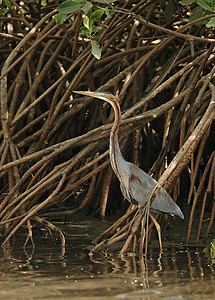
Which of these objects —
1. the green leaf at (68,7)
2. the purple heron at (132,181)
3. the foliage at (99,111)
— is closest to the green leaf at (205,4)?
the foliage at (99,111)

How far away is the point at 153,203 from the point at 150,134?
1397mm

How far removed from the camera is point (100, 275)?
12.0ft

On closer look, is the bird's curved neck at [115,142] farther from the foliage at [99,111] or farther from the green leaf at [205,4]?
the green leaf at [205,4]

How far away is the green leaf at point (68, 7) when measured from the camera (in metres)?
4.11

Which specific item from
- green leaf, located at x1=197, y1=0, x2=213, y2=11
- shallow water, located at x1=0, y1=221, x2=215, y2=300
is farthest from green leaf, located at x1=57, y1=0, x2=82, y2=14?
shallow water, located at x1=0, y1=221, x2=215, y2=300

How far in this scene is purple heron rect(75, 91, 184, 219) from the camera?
458 centimetres

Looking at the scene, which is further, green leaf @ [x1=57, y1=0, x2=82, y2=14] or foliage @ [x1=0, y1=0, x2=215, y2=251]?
foliage @ [x1=0, y1=0, x2=215, y2=251]

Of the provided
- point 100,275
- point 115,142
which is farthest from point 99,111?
point 100,275

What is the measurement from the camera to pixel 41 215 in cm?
531

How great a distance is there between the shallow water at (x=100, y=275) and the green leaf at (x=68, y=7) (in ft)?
5.29

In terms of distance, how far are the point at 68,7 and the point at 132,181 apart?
1.35m

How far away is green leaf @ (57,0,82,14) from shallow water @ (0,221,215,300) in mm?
1613

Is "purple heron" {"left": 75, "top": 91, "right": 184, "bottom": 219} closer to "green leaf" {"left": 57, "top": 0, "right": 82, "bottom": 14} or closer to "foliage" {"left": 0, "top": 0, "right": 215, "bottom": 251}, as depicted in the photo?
"foliage" {"left": 0, "top": 0, "right": 215, "bottom": 251}

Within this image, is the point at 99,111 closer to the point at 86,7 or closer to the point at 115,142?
the point at 115,142
